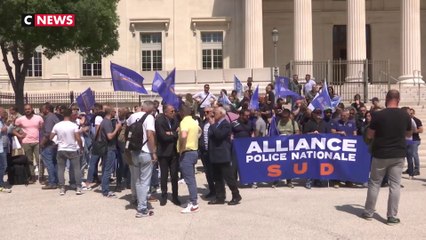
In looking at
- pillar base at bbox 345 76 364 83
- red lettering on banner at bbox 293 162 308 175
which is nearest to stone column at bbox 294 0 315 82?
pillar base at bbox 345 76 364 83

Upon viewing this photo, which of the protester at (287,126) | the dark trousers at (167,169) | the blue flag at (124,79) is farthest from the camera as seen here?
the protester at (287,126)

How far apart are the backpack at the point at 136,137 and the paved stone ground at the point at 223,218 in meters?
1.18

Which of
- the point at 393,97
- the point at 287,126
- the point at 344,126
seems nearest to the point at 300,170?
the point at 287,126

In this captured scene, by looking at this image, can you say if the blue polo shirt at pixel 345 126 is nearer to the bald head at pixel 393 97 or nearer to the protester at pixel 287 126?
the protester at pixel 287 126

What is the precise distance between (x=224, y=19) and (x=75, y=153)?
26.1 m

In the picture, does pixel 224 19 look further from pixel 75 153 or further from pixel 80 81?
pixel 75 153

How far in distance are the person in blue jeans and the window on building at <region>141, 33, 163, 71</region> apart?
84.6 ft

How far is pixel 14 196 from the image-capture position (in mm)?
11000

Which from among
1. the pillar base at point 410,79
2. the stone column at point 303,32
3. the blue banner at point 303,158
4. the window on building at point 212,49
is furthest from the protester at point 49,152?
the window on building at point 212,49

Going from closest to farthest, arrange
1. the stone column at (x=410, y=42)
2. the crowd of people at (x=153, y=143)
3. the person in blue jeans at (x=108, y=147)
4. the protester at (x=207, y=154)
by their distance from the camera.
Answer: the crowd of people at (x=153, y=143) < the protester at (x=207, y=154) < the person in blue jeans at (x=108, y=147) < the stone column at (x=410, y=42)

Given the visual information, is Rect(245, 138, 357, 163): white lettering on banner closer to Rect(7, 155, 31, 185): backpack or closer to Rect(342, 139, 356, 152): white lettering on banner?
Rect(342, 139, 356, 152): white lettering on banner

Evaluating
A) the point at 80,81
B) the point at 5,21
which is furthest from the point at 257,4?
the point at 5,21

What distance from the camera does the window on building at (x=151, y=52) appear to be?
120 ft

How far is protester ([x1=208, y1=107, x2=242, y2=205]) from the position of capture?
380 inches
